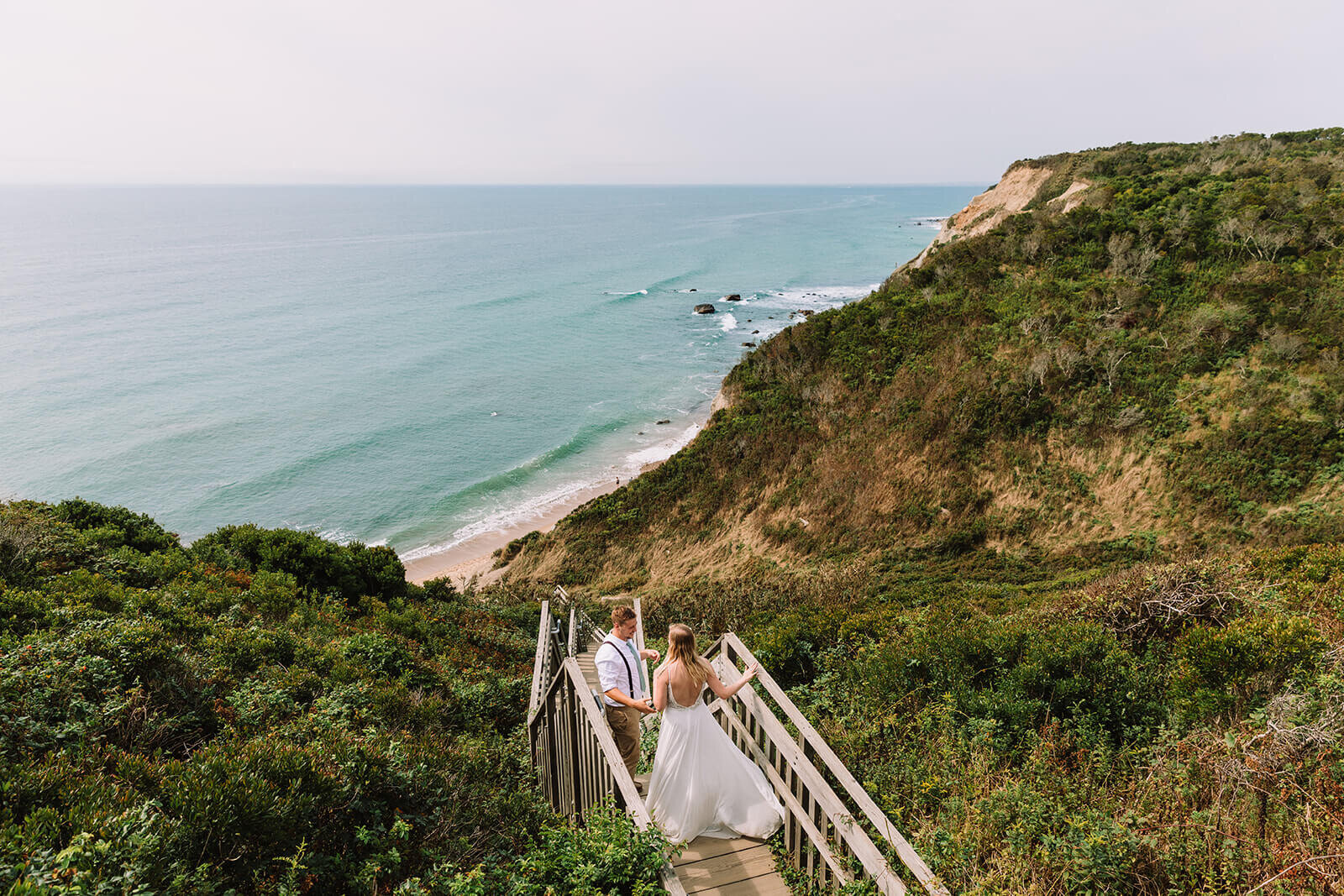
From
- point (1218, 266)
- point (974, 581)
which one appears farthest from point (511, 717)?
point (1218, 266)

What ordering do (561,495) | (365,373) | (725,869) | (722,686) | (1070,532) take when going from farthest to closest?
(365,373) → (561,495) → (1070,532) → (722,686) → (725,869)

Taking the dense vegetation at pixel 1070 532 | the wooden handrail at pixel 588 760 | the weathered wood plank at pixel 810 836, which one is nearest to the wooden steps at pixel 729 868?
the wooden handrail at pixel 588 760

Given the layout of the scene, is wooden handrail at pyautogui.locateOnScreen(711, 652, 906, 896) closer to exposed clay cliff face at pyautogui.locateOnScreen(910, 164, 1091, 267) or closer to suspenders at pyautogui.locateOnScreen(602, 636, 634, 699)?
suspenders at pyautogui.locateOnScreen(602, 636, 634, 699)

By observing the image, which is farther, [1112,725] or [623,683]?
[1112,725]

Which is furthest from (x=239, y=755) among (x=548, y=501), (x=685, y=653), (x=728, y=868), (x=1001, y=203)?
(x=1001, y=203)

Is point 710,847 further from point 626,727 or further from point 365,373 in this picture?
point 365,373

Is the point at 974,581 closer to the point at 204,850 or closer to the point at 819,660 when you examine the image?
the point at 819,660

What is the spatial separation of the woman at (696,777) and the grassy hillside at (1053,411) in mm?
15937

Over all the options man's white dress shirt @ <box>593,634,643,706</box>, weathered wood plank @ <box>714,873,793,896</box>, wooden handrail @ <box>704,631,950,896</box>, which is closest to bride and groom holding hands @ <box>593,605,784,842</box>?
weathered wood plank @ <box>714,873,793,896</box>

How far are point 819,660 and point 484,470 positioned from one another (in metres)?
35.2

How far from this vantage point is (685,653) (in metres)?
5.03

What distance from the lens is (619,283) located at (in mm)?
88688

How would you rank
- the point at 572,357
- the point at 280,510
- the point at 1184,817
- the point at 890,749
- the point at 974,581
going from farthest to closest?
the point at 572,357 → the point at 280,510 → the point at 974,581 → the point at 890,749 → the point at 1184,817

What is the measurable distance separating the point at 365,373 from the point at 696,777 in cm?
5528
